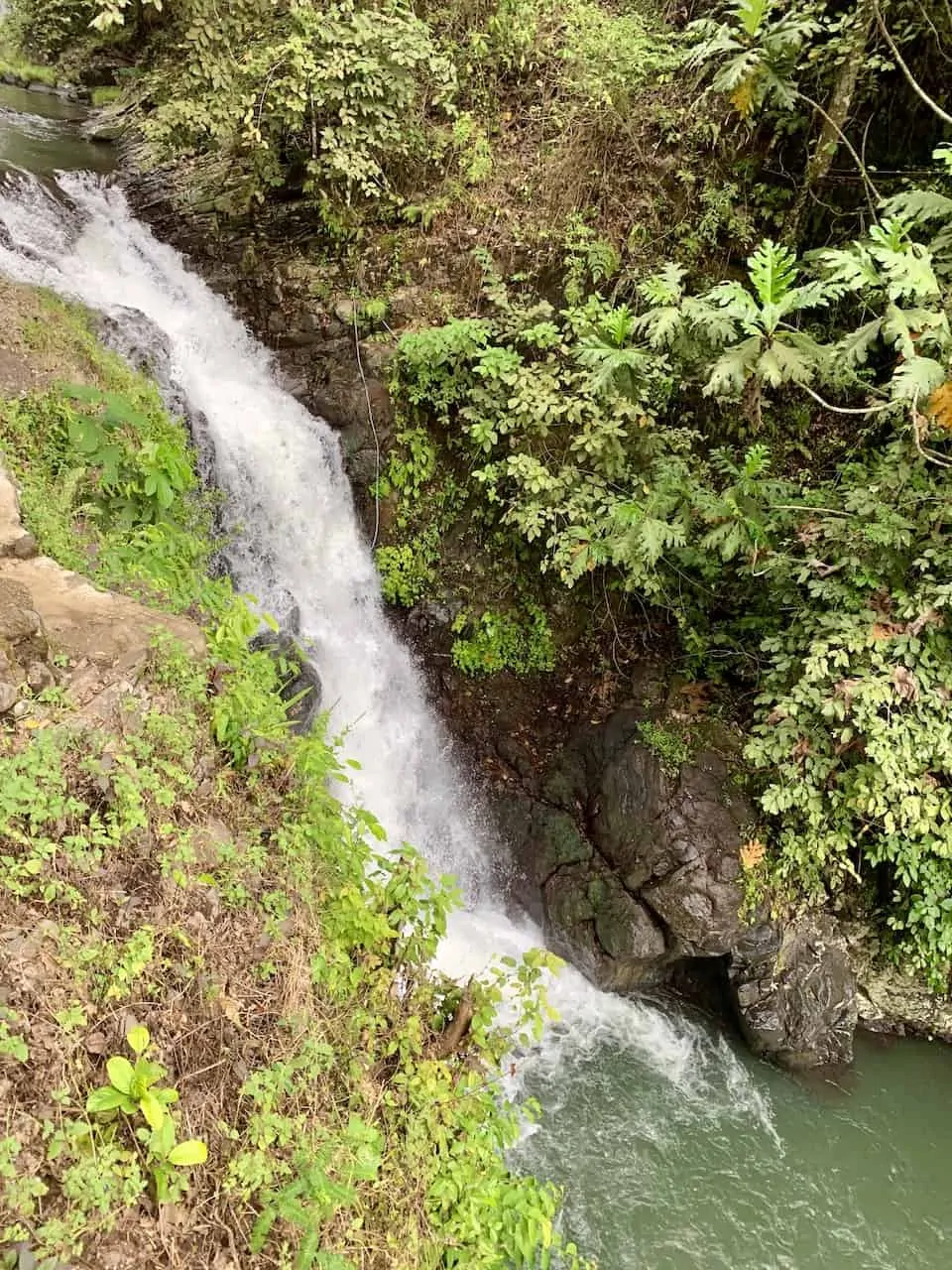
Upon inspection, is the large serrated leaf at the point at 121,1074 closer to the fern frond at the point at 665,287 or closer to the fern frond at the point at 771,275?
the fern frond at the point at 771,275

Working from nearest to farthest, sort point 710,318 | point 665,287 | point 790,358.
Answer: point 790,358, point 710,318, point 665,287

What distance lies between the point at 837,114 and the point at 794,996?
7.19 metres

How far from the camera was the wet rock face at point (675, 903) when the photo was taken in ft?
19.7

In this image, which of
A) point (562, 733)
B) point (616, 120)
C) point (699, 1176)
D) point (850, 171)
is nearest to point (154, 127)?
point (616, 120)

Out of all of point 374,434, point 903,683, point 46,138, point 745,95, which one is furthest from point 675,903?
point 46,138

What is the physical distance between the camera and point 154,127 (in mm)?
6801

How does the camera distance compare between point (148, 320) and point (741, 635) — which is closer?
point (741, 635)

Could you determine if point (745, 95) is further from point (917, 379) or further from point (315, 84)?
point (315, 84)

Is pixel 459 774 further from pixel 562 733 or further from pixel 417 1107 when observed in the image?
pixel 417 1107

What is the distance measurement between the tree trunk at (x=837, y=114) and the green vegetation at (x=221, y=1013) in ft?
19.6

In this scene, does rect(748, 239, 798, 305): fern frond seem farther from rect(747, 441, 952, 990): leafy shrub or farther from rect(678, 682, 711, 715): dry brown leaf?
rect(678, 682, 711, 715): dry brown leaf

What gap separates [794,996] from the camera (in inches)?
237

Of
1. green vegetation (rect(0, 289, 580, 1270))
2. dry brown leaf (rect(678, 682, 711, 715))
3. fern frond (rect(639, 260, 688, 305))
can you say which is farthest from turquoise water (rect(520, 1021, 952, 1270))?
fern frond (rect(639, 260, 688, 305))

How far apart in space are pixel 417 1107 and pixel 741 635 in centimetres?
477
